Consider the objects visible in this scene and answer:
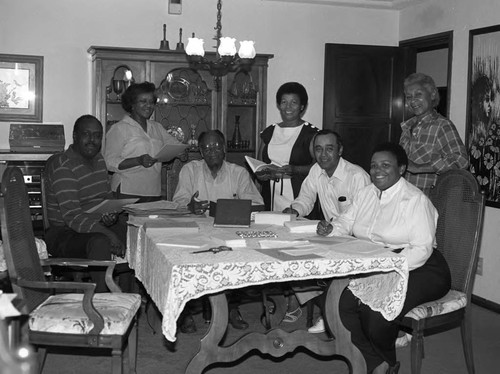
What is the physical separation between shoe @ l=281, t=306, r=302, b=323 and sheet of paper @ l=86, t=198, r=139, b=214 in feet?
4.29

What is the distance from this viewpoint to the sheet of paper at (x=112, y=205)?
396cm

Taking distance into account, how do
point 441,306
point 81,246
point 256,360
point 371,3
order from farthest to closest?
point 371,3
point 81,246
point 256,360
point 441,306

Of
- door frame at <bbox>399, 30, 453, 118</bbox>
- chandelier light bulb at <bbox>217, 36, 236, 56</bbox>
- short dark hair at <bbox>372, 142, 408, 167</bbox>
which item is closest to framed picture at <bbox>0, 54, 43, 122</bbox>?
chandelier light bulb at <bbox>217, 36, 236, 56</bbox>

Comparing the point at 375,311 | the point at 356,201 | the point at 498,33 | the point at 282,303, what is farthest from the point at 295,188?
the point at 498,33

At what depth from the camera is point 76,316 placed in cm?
298

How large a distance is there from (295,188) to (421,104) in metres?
0.97

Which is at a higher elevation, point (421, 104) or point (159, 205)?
point (421, 104)

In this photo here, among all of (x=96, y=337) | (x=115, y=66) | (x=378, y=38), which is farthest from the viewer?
(x=378, y=38)

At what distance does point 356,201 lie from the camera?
3633mm

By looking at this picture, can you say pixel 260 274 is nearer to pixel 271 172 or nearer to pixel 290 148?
pixel 271 172

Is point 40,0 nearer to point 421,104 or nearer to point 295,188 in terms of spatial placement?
point 295,188

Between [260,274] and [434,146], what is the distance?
1961 mm

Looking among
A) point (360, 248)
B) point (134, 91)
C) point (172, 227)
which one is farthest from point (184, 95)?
point (360, 248)

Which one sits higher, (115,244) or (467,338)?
(115,244)
